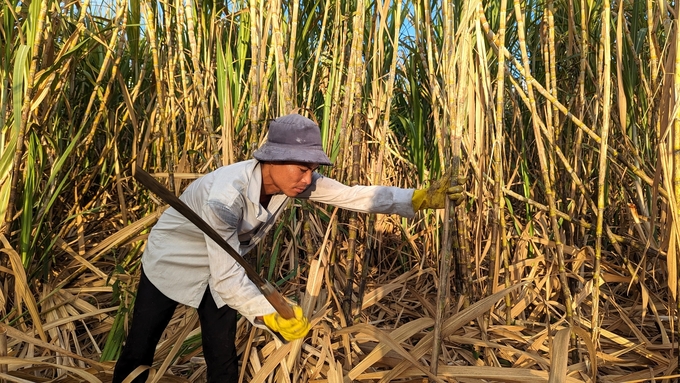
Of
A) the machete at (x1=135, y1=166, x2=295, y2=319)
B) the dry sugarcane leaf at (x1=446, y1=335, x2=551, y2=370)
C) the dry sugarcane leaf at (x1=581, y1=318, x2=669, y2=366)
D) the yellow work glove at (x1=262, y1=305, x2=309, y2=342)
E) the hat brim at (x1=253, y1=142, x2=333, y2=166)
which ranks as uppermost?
the hat brim at (x1=253, y1=142, x2=333, y2=166)

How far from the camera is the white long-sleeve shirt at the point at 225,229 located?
1.26 m

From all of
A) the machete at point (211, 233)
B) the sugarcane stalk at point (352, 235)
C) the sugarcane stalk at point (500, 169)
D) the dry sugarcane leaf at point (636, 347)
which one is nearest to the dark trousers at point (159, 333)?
the machete at point (211, 233)

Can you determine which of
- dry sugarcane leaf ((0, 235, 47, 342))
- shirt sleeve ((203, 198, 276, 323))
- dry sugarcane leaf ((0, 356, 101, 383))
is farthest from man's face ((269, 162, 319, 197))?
dry sugarcane leaf ((0, 235, 47, 342))

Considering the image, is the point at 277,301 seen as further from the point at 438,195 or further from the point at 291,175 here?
the point at 438,195

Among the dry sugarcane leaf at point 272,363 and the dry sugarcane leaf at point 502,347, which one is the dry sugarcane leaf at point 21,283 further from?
the dry sugarcane leaf at point 502,347

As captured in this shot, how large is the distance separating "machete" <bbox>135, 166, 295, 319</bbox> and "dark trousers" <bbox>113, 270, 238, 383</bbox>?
0.26 meters

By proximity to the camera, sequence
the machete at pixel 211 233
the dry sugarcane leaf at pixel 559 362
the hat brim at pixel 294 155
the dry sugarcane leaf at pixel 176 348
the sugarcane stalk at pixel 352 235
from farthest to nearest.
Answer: the sugarcane stalk at pixel 352 235, the dry sugarcane leaf at pixel 176 348, the hat brim at pixel 294 155, the dry sugarcane leaf at pixel 559 362, the machete at pixel 211 233

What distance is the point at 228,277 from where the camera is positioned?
1264mm

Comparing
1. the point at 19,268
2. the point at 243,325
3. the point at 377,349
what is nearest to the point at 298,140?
the point at 377,349

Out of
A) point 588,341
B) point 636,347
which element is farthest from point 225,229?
point 636,347

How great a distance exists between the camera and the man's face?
4.38ft

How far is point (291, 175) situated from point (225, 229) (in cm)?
20

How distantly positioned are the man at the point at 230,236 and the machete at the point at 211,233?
0.19 feet

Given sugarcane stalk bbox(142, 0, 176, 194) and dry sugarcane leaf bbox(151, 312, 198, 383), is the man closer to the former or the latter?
dry sugarcane leaf bbox(151, 312, 198, 383)
